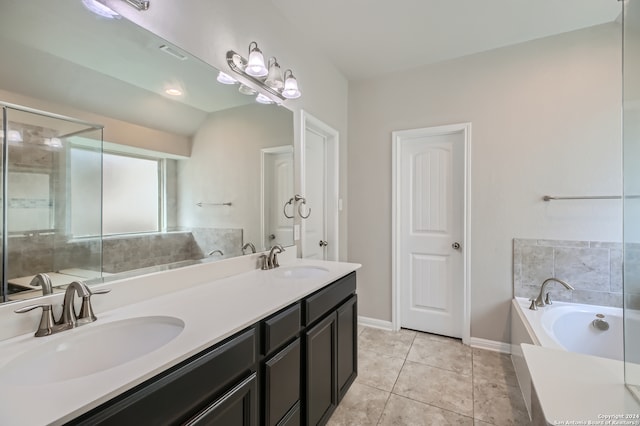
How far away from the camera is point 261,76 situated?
1806 mm

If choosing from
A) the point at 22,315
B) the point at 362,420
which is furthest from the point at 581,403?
the point at 22,315

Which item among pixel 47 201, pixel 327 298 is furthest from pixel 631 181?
pixel 47 201

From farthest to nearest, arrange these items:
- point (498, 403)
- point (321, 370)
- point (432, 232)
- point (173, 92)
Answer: point (432, 232), point (498, 403), point (321, 370), point (173, 92)

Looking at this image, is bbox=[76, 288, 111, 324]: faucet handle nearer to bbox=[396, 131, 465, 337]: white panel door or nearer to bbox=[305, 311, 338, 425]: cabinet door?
bbox=[305, 311, 338, 425]: cabinet door

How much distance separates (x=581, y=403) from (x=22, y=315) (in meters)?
1.72

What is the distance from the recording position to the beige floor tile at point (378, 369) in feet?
6.77

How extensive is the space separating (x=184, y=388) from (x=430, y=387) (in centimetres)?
183

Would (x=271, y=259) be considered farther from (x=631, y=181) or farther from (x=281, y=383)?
(x=631, y=181)

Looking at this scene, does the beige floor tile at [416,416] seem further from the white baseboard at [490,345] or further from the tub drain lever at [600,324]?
the tub drain lever at [600,324]

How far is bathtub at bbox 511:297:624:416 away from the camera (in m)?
2.01

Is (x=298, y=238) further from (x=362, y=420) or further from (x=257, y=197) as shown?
(x=362, y=420)

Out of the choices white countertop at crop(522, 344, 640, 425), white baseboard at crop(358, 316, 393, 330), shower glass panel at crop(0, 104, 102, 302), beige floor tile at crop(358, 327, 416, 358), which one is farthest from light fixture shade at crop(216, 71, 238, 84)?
white baseboard at crop(358, 316, 393, 330)

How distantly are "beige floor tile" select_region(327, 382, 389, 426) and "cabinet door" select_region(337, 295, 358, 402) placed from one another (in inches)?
4.0

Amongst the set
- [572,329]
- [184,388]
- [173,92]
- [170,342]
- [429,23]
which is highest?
[429,23]
